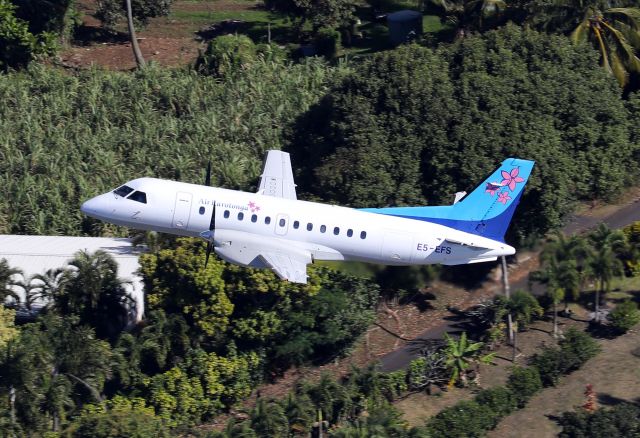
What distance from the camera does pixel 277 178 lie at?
150 ft

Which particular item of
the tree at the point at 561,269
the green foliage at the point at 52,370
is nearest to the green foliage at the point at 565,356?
the tree at the point at 561,269

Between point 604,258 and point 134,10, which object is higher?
point 134,10

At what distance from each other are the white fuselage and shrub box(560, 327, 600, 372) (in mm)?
6666

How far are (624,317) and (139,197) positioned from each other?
74.4 feet

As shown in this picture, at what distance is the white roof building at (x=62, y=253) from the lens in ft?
157

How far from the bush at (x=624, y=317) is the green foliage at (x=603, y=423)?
20.3 feet

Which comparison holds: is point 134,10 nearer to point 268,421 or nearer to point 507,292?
point 507,292

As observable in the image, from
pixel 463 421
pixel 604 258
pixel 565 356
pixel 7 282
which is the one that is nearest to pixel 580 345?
pixel 565 356

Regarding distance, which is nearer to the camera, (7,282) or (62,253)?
(7,282)

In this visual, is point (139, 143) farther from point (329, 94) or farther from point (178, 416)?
point (178, 416)

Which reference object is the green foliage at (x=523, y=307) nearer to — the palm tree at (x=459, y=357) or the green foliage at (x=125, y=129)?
the palm tree at (x=459, y=357)

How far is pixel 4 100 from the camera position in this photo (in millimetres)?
66062

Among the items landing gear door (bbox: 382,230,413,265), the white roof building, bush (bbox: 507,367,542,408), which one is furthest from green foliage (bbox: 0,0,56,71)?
bush (bbox: 507,367,542,408)

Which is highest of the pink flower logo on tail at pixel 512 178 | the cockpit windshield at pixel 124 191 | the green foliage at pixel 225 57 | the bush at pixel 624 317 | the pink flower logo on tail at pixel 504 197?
the green foliage at pixel 225 57
